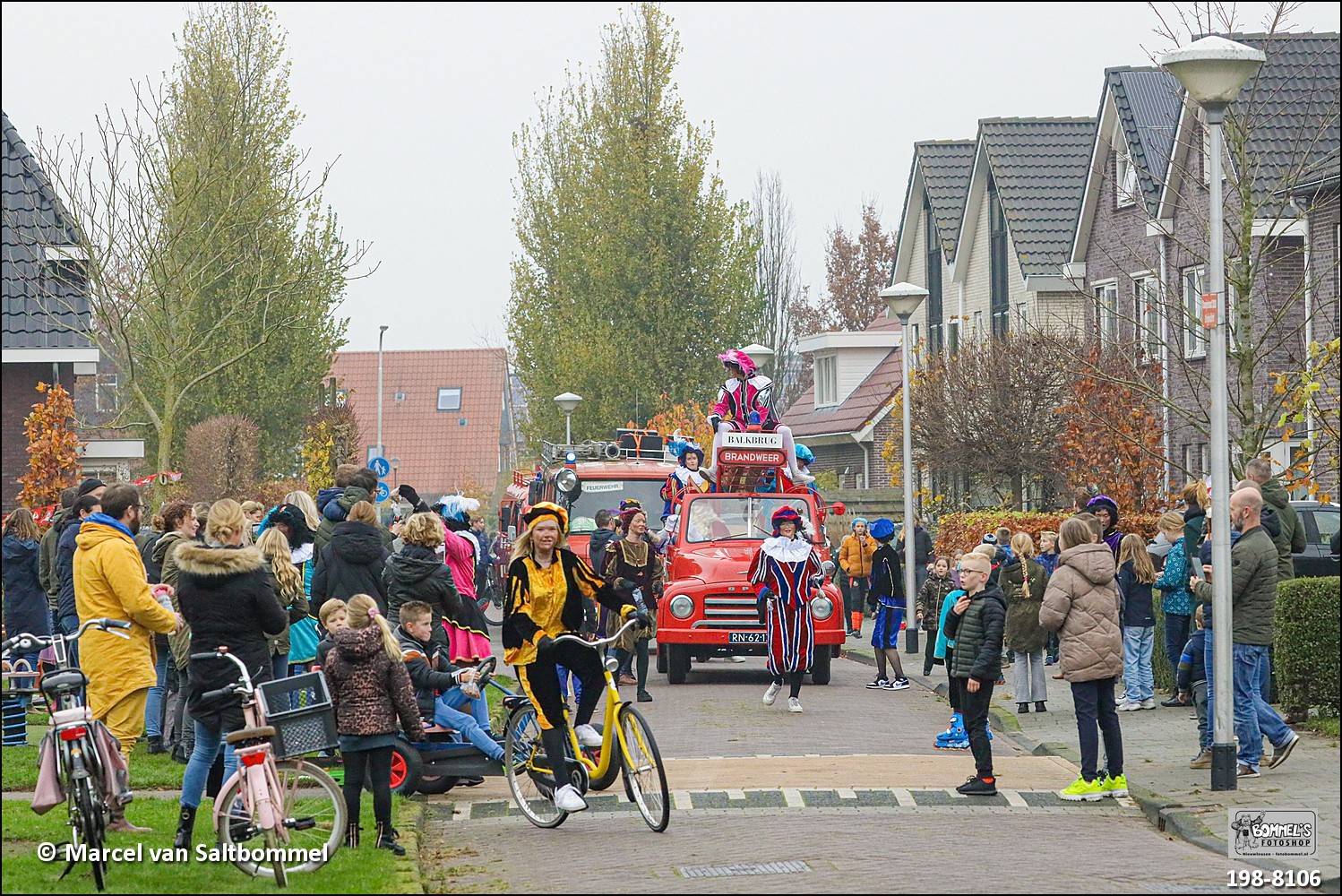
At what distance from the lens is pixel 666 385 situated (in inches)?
2058

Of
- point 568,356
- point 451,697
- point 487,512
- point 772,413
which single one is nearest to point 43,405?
point 772,413

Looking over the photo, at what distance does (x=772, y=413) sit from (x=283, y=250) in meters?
21.6

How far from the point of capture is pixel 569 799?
1015cm

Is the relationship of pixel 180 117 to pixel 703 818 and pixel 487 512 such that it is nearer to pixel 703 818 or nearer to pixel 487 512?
pixel 703 818

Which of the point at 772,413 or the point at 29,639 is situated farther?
the point at 772,413

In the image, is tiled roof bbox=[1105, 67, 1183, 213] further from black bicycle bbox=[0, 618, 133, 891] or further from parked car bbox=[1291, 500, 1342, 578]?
black bicycle bbox=[0, 618, 133, 891]

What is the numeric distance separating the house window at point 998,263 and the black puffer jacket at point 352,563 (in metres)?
28.2

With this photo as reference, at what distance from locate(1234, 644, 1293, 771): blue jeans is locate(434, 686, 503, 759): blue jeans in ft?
16.0

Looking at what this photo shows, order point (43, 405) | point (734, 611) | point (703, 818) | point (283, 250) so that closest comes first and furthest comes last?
point (703, 818), point (734, 611), point (43, 405), point (283, 250)

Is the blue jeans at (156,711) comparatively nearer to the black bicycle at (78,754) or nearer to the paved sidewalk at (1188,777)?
the black bicycle at (78,754)

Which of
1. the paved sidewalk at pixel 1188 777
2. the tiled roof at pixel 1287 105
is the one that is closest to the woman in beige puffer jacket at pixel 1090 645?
the paved sidewalk at pixel 1188 777

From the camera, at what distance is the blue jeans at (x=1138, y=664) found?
1598 centimetres

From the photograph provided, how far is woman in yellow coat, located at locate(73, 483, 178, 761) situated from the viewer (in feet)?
32.5

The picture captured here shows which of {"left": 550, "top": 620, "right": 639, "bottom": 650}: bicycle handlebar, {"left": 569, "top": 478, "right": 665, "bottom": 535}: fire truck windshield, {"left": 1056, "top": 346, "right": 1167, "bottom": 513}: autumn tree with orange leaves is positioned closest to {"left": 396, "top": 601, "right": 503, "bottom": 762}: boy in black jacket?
{"left": 550, "top": 620, "right": 639, "bottom": 650}: bicycle handlebar
